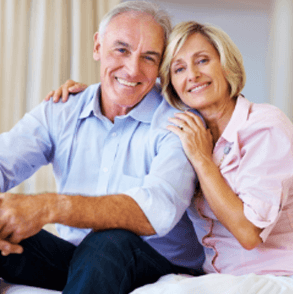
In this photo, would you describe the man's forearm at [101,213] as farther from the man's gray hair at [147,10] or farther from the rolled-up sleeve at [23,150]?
the man's gray hair at [147,10]

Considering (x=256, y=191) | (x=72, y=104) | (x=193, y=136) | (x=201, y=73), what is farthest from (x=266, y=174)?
(x=72, y=104)

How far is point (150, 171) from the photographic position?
1192 mm

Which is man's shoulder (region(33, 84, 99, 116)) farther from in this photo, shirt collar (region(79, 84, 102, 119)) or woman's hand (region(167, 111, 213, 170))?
woman's hand (region(167, 111, 213, 170))

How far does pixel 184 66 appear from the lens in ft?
4.50

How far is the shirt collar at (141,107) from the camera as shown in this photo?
140 centimetres

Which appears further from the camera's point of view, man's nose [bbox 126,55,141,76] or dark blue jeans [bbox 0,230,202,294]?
man's nose [bbox 126,55,141,76]

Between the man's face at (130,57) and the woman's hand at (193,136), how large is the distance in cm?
22

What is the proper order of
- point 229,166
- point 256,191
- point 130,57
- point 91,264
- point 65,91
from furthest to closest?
1. point 65,91
2. point 130,57
3. point 229,166
4. point 256,191
5. point 91,264

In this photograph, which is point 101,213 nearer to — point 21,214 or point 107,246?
point 107,246

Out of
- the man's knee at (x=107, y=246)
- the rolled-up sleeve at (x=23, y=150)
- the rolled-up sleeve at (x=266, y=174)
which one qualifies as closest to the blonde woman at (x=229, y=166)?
the rolled-up sleeve at (x=266, y=174)

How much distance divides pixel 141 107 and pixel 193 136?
281mm

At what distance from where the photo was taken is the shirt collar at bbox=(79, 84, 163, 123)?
4.60 feet

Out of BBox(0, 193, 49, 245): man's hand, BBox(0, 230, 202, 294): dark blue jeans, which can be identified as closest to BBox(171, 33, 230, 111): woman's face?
BBox(0, 230, 202, 294): dark blue jeans

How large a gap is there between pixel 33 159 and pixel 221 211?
751mm
